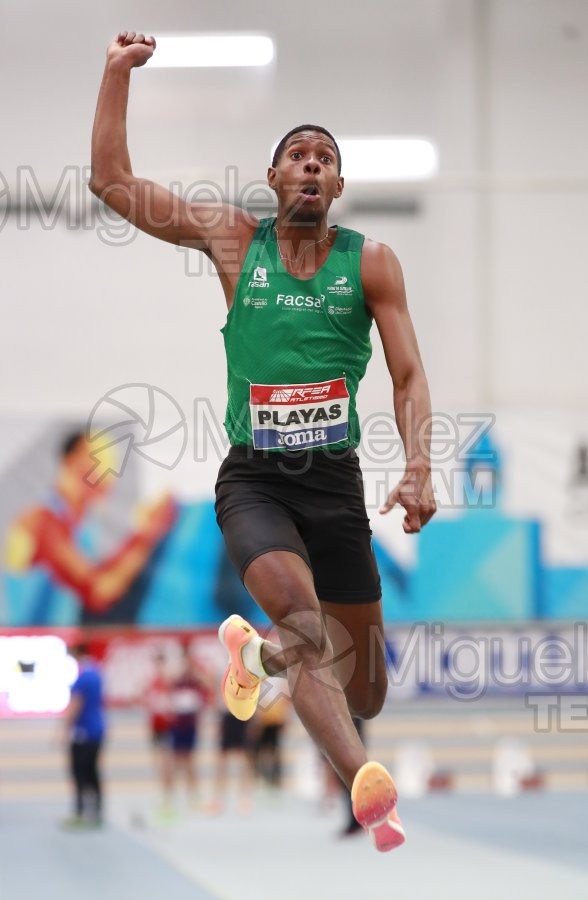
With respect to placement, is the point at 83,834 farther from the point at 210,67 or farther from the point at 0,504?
the point at 210,67

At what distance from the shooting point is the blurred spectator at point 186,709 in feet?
43.9

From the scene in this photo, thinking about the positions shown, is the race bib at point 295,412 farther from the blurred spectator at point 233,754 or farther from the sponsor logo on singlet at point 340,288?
the blurred spectator at point 233,754

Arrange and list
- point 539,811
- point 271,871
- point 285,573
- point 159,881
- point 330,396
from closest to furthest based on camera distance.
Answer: point 285,573 → point 330,396 → point 159,881 → point 271,871 → point 539,811

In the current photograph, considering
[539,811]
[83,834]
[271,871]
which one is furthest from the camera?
[539,811]

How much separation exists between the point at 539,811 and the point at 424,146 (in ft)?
25.0

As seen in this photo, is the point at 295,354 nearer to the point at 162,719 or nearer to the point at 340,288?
the point at 340,288

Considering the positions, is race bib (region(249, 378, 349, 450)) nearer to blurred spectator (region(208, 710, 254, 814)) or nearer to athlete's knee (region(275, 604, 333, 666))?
athlete's knee (region(275, 604, 333, 666))

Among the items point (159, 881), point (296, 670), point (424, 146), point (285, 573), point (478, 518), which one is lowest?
point (159, 881)

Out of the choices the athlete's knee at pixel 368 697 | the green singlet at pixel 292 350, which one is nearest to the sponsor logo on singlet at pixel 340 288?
the green singlet at pixel 292 350

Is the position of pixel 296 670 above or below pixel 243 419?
below

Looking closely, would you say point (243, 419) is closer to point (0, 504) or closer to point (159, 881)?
point (159, 881)

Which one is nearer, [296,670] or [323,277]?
[296,670]

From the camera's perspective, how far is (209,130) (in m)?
15.5

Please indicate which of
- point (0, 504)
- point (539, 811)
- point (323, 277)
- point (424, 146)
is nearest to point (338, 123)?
point (424, 146)
